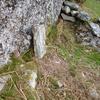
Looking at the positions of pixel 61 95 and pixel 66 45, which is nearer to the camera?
pixel 61 95

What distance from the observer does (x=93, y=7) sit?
764cm

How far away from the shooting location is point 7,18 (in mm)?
4730

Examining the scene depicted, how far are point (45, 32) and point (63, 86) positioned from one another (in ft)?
3.11

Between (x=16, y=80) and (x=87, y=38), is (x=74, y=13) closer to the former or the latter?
(x=87, y=38)

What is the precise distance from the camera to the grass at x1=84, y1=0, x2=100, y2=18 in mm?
7324

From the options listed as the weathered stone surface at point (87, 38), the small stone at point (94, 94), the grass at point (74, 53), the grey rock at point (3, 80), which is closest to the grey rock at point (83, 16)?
the weathered stone surface at point (87, 38)

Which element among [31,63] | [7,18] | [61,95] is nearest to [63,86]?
[61,95]

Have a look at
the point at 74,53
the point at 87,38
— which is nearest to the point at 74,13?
the point at 87,38

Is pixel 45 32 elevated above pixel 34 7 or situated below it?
below

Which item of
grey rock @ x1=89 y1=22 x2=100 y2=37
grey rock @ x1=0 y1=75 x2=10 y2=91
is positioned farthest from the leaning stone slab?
grey rock @ x1=0 y1=75 x2=10 y2=91

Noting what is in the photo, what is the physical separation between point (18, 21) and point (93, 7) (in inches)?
120

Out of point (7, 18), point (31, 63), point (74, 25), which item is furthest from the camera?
point (74, 25)

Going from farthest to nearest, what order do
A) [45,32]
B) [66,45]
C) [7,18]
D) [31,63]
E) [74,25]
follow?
[74,25] < [66,45] < [45,32] < [31,63] < [7,18]

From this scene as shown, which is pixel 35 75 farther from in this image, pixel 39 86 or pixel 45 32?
pixel 45 32
